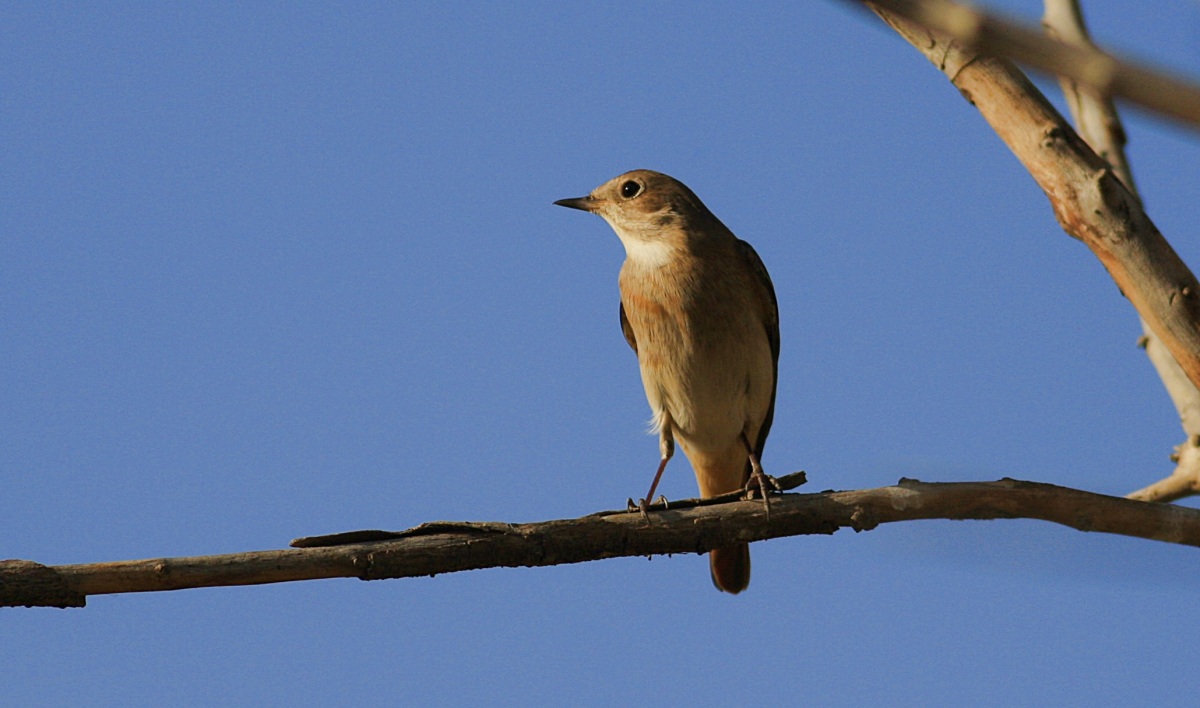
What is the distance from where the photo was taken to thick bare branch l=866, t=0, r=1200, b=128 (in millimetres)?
1230

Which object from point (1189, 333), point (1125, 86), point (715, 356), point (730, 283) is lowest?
point (1125, 86)

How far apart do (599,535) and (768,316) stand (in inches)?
141

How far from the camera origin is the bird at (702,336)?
331 inches

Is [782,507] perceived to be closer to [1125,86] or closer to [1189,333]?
[1189,333]

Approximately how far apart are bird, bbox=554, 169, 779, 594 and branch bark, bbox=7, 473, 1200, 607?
6.19ft

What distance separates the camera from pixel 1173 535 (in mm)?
5195

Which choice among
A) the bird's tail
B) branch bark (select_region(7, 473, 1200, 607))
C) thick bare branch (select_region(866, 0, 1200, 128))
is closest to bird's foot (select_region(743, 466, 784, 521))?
branch bark (select_region(7, 473, 1200, 607))

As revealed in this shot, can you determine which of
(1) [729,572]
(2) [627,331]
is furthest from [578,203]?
(1) [729,572]

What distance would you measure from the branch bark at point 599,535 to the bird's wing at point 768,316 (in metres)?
2.79

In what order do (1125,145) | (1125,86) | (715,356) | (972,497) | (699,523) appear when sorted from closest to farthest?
(1125,86), (972,497), (699,523), (1125,145), (715,356)

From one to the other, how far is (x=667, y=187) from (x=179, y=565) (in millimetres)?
5363

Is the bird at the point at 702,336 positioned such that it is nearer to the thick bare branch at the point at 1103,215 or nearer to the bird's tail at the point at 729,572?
the bird's tail at the point at 729,572

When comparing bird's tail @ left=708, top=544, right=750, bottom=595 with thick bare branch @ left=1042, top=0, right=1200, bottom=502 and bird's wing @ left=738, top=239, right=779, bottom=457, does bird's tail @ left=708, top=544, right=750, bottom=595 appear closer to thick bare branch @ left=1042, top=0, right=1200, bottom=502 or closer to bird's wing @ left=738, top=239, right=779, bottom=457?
bird's wing @ left=738, top=239, right=779, bottom=457

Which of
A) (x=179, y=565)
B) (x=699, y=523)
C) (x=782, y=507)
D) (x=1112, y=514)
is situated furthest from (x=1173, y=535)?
(x=179, y=565)
